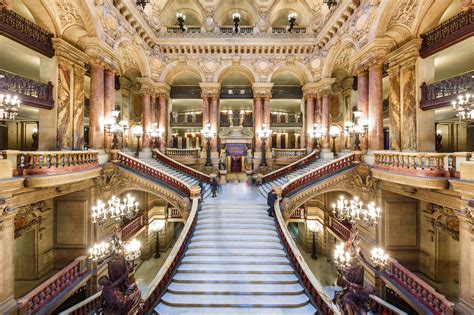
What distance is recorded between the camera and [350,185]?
42.1 ft

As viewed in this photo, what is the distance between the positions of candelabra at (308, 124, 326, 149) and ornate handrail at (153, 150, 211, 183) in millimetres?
9058

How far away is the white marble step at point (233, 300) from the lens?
6668mm

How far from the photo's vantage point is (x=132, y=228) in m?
14.9

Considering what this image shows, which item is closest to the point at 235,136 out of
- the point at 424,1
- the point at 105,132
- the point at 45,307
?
the point at 105,132

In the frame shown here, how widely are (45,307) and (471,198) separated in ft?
45.4

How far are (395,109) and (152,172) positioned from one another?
43.5ft

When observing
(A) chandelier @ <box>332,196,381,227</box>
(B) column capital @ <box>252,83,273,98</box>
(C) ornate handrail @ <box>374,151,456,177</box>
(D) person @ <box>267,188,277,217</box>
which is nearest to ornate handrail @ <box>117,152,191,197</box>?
(D) person @ <box>267,188,277,217</box>

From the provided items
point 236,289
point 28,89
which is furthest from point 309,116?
→ point 28,89

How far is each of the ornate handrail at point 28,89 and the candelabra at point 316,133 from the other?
1652 cm

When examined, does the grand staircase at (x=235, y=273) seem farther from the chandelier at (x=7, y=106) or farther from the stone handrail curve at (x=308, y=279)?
the chandelier at (x=7, y=106)

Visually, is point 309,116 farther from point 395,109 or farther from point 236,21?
point 236,21

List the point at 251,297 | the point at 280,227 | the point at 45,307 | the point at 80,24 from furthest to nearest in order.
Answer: the point at 80,24 → the point at 280,227 → the point at 45,307 → the point at 251,297

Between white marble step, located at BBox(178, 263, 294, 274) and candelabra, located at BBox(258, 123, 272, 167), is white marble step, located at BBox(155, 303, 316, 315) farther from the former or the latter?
candelabra, located at BBox(258, 123, 272, 167)

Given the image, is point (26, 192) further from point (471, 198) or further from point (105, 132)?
point (471, 198)
